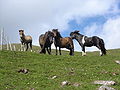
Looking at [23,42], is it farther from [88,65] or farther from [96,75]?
[96,75]

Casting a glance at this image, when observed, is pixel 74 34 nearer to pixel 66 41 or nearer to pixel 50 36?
pixel 66 41

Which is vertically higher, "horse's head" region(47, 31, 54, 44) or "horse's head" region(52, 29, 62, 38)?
"horse's head" region(52, 29, 62, 38)

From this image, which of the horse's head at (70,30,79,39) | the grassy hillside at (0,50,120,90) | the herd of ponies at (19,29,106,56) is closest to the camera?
Result: the grassy hillside at (0,50,120,90)

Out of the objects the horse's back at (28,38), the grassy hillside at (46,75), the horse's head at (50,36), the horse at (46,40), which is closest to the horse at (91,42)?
the horse's head at (50,36)

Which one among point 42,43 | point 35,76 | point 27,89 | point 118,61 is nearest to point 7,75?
point 35,76

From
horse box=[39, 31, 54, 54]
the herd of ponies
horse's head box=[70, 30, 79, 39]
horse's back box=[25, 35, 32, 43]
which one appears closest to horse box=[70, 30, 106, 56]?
the herd of ponies

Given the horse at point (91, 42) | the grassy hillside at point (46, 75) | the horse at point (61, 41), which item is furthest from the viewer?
the horse at point (91, 42)

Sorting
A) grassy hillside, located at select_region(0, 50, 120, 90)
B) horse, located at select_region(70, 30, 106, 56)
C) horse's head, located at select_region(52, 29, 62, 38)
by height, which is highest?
horse's head, located at select_region(52, 29, 62, 38)

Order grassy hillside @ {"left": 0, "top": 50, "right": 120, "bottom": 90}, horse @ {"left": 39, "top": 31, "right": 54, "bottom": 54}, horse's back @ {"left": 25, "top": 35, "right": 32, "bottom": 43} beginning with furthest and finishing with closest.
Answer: horse's back @ {"left": 25, "top": 35, "right": 32, "bottom": 43} → horse @ {"left": 39, "top": 31, "right": 54, "bottom": 54} → grassy hillside @ {"left": 0, "top": 50, "right": 120, "bottom": 90}

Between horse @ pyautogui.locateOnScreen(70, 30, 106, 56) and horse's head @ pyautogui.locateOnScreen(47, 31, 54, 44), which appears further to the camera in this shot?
horse @ pyautogui.locateOnScreen(70, 30, 106, 56)

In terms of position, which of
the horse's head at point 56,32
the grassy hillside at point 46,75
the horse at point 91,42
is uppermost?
the horse's head at point 56,32

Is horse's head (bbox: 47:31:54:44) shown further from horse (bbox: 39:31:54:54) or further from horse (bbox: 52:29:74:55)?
horse (bbox: 52:29:74:55)

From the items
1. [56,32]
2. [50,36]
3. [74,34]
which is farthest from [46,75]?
[74,34]

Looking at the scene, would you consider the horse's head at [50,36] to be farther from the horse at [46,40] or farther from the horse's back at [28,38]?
the horse's back at [28,38]
